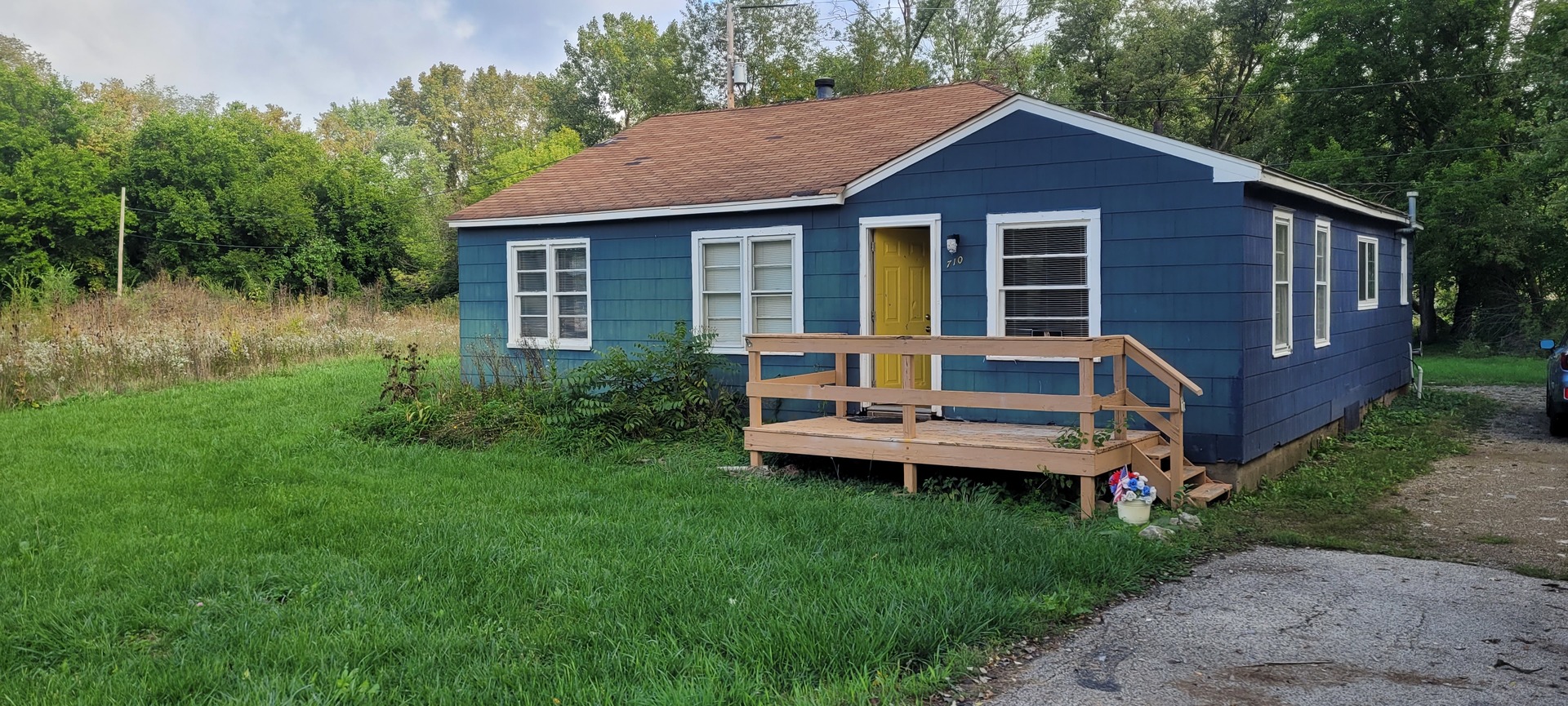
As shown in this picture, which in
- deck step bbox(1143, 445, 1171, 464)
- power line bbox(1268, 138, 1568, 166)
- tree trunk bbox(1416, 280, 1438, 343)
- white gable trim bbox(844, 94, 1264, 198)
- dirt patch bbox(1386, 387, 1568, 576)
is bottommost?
dirt patch bbox(1386, 387, 1568, 576)

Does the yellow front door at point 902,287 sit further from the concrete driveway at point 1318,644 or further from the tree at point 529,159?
the tree at point 529,159

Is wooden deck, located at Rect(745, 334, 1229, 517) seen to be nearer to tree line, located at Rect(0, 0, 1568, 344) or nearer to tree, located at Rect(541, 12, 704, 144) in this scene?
tree line, located at Rect(0, 0, 1568, 344)

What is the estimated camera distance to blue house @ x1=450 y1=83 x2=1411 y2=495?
8.50m

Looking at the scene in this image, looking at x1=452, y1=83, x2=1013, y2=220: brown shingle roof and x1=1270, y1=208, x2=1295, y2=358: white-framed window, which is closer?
x1=1270, y1=208, x2=1295, y2=358: white-framed window

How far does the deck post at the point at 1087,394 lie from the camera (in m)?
7.30

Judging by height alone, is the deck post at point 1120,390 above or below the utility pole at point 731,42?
below

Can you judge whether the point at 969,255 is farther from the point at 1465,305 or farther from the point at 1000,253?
the point at 1465,305

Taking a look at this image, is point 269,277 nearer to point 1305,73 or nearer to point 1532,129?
point 1305,73

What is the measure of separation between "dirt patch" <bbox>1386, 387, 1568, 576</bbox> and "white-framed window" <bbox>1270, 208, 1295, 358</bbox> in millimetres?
1588

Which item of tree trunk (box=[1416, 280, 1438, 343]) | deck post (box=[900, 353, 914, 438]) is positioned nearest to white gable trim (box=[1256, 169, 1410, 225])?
deck post (box=[900, 353, 914, 438])

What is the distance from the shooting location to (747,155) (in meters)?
13.1

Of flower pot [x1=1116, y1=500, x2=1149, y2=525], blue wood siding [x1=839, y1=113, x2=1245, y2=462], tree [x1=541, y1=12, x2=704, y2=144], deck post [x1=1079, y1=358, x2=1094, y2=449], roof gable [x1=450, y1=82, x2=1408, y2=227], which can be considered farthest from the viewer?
tree [x1=541, y1=12, x2=704, y2=144]

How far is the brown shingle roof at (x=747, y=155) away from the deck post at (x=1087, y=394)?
3789mm

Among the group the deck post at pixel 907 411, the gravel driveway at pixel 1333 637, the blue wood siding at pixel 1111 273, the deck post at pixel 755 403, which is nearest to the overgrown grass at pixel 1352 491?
the gravel driveway at pixel 1333 637
